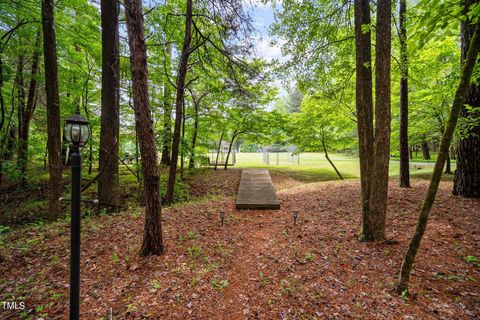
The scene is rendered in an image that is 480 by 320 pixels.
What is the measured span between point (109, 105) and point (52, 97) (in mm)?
1217

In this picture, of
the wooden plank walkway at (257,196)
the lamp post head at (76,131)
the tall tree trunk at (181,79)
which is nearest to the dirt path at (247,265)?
the wooden plank walkway at (257,196)

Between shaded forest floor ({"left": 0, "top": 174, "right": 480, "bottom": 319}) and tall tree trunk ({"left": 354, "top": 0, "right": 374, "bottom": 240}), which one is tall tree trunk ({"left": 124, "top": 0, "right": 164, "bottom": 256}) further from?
tall tree trunk ({"left": 354, "top": 0, "right": 374, "bottom": 240})

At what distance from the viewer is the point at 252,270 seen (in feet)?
10.8

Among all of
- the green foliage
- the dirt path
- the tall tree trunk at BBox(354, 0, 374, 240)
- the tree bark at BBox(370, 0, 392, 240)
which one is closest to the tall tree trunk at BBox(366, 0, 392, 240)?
the tree bark at BBox(370, 0, 392, 240)

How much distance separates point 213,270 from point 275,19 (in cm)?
630

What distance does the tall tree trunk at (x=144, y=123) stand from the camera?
10.3 feet

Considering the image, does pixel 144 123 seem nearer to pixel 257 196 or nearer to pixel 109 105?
pixel 109 105

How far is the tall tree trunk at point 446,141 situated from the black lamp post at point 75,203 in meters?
3.68

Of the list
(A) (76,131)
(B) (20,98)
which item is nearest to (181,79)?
(A) (76,131)

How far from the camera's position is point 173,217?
536cm

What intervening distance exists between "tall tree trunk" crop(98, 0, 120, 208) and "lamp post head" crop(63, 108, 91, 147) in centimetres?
379

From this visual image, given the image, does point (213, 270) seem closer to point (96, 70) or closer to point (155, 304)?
point (155, 304)

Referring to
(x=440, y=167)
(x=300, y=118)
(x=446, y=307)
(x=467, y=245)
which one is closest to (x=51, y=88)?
(x=440, y=167)

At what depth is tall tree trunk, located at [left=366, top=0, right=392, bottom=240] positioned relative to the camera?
341 cm
